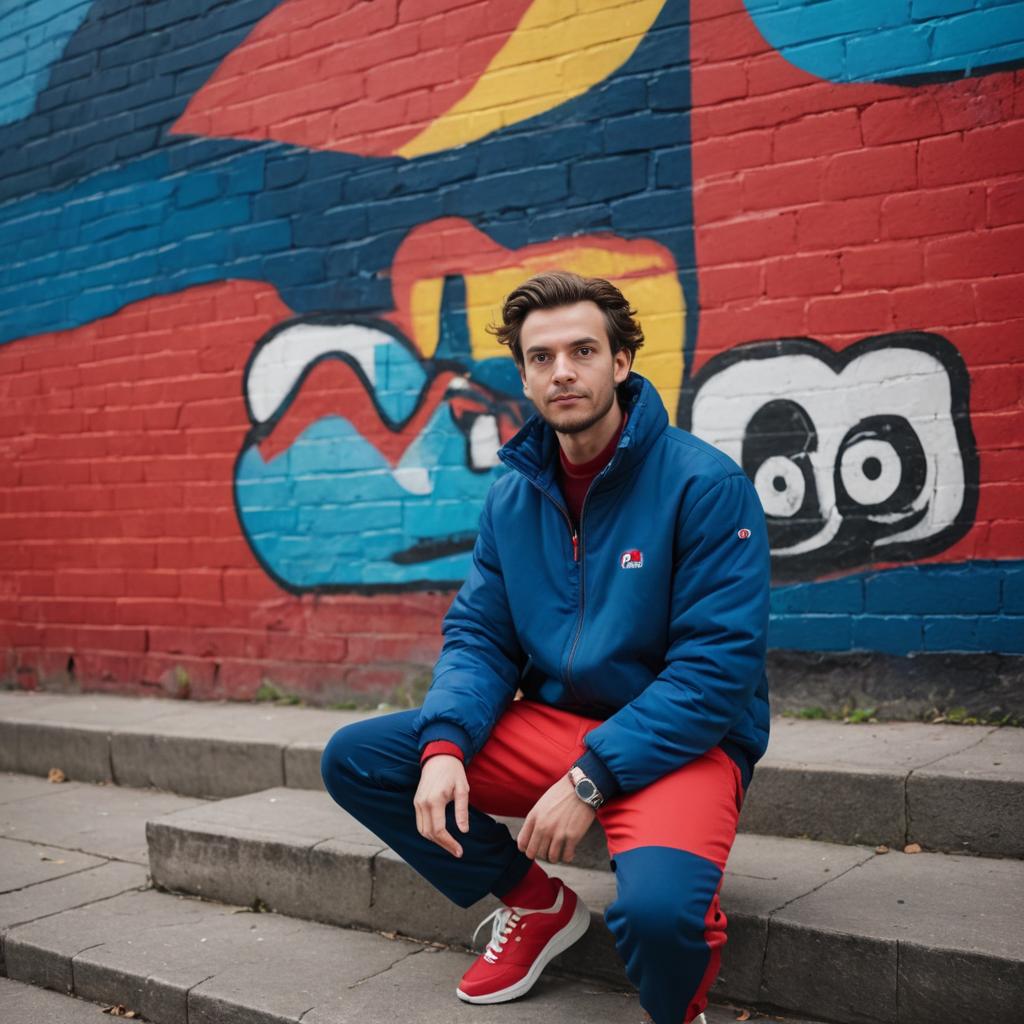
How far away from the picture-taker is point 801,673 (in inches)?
158

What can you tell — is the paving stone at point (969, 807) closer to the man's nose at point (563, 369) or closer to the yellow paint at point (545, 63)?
the man's nose at point (563, 369)

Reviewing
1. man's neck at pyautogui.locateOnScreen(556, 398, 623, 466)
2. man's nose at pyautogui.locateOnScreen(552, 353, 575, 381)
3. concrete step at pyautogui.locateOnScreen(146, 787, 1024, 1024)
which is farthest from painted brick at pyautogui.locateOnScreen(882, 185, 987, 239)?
concrete step at pyautogui.locateOnScreen(146, 787, 1024, 1024)

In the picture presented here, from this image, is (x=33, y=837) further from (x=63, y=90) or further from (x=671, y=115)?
(x=63, y=90)

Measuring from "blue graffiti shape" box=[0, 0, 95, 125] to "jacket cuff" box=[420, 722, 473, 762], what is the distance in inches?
206

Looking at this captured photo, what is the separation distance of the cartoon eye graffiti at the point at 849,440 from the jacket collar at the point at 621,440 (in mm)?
1381

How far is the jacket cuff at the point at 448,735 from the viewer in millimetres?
2602

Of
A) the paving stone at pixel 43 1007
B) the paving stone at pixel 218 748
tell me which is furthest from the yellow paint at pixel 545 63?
the paving stone at pixel 43 1007

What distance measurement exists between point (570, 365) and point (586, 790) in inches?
39.1

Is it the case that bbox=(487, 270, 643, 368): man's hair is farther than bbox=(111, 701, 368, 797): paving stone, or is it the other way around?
bbox=(111, 701, 368, 797): paving stone

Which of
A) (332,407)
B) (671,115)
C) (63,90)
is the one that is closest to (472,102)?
(671,115)

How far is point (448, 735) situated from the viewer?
2.60m

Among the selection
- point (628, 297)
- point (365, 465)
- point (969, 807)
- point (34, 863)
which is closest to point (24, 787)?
point (34, 863)

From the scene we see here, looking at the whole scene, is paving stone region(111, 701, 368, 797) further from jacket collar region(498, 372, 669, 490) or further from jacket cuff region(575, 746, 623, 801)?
jacket cuff region(575, 746, 623, 801)

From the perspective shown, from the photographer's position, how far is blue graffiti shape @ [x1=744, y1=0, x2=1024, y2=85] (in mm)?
3705
